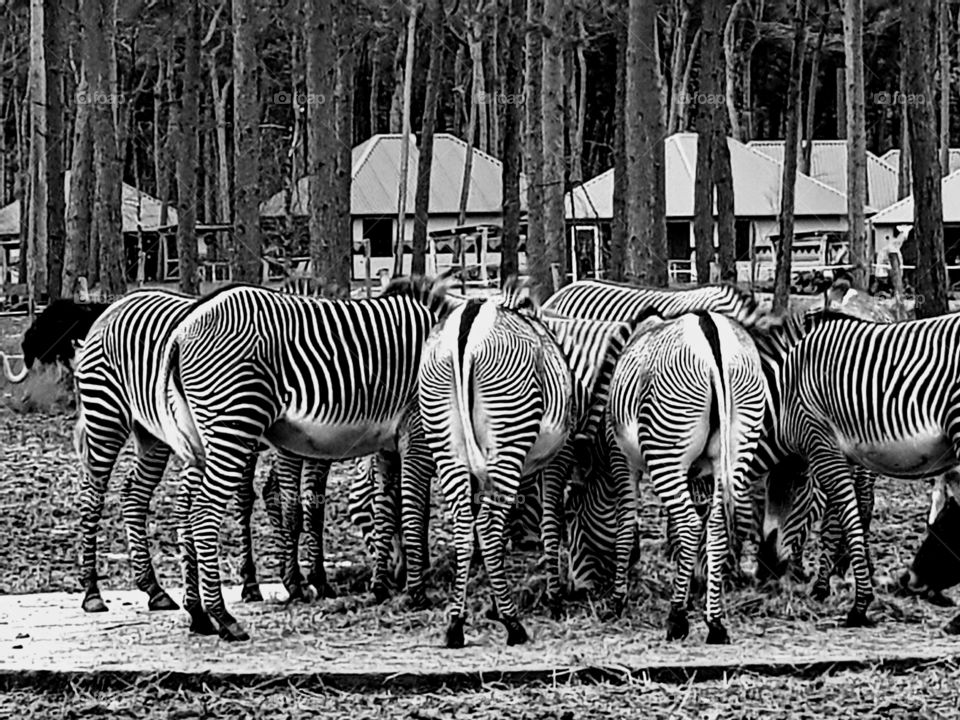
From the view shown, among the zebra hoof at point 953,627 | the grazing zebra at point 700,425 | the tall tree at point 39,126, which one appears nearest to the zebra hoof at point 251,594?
the grazing zebra at point 700,425

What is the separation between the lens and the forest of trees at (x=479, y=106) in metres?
17.1

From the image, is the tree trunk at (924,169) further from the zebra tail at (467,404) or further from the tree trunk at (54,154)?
the tree trunk at (54,154)

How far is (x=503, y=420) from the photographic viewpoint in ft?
29.0

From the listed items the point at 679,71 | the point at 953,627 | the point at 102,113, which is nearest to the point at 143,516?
the point at 953,627

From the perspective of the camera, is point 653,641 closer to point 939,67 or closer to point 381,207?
point 381,207

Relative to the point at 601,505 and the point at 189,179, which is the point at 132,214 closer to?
the point at 189,179

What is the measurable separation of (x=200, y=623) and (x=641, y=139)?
9.37m

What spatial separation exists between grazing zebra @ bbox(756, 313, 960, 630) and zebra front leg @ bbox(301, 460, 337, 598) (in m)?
2.89

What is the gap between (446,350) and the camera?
352 inches

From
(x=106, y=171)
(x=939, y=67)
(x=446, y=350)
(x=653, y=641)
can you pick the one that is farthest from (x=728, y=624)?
(x=939, y=67)

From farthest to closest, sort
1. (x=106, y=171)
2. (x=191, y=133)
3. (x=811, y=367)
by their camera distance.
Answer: (x=191, y=133)
(x=106, y=171)
(x=811, y=367)

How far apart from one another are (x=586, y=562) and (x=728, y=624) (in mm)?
1119

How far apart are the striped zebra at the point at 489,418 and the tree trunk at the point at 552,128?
7.92m

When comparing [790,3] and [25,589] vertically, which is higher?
[790,3]
